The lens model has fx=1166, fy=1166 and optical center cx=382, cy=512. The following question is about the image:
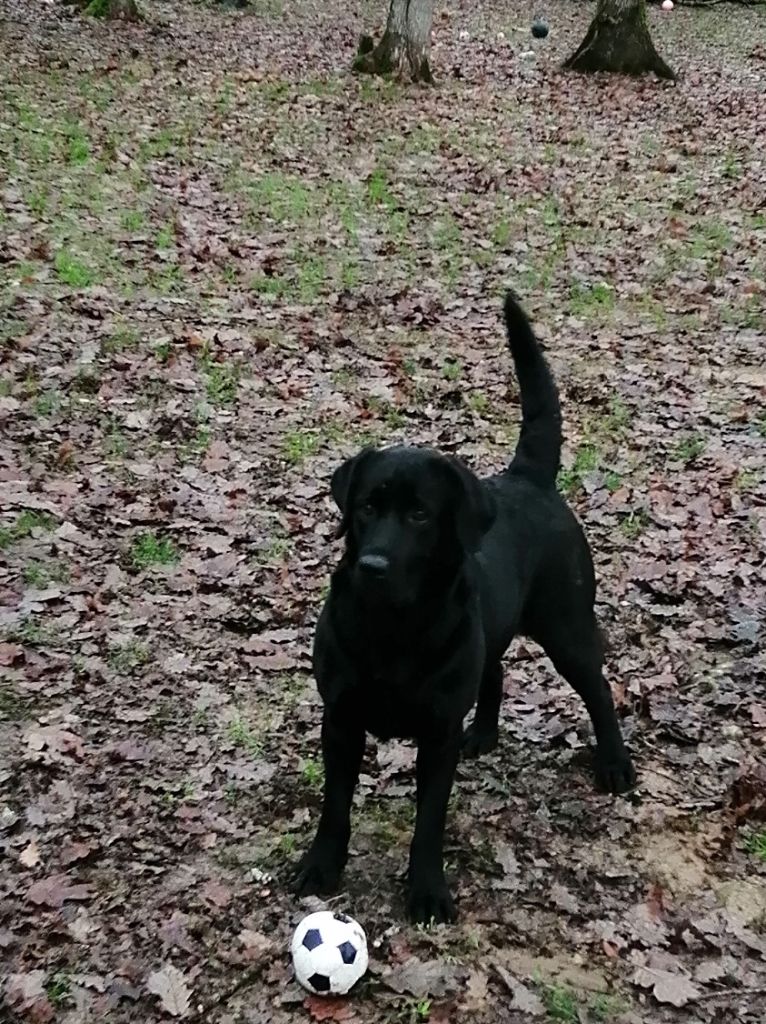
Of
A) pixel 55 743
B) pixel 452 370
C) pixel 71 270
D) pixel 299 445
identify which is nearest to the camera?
pixel 55 743

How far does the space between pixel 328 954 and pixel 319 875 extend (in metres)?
0.40

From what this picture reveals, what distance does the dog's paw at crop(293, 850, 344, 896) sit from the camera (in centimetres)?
361

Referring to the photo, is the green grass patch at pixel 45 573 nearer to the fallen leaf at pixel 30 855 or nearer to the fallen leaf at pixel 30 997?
the fallen leaf at pixel 30 855

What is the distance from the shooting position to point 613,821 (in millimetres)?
4059

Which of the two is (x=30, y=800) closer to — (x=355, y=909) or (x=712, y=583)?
(x=355, y=909)

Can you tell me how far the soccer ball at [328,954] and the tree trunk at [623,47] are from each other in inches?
665

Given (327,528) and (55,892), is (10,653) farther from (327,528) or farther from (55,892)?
(327,528)

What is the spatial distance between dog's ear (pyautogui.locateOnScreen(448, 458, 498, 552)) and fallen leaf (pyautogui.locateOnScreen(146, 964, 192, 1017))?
4.80 ft

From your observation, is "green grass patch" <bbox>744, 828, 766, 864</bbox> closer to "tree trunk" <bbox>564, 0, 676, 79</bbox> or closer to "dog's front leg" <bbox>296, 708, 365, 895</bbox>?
"dog's front leg" <bbox>296, 708, 365, 895</bbox>

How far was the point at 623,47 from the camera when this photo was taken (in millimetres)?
17797

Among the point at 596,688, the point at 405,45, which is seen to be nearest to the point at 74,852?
the point at 596,688

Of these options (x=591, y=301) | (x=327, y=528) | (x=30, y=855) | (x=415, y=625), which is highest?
(x=415, y=625)

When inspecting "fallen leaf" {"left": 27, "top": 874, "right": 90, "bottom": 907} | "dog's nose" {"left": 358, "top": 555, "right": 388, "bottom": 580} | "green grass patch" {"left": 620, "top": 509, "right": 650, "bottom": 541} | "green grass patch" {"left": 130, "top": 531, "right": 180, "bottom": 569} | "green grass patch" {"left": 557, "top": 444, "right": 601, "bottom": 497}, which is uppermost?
"dog's nose" {"left": 358, "top": 555, "right": 388, "bottom": 580}

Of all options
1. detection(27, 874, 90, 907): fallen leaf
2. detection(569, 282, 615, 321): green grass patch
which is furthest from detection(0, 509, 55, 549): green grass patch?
detection(569, 282, 615, 321): green grass patch
